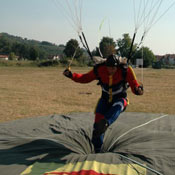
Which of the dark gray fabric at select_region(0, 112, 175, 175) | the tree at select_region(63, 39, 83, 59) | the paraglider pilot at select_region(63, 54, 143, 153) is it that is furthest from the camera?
the tree at select_region(63, 39, 83, 59)

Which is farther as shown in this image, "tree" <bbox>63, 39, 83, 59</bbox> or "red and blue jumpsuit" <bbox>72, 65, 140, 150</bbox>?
"tree" <bbox>63, 39, 83, 59</bbox>

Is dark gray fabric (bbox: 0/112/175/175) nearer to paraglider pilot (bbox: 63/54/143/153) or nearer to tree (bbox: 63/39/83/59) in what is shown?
paraglider pilot (bbox: 63/54/143/153)

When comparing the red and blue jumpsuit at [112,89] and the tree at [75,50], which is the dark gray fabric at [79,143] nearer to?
the red and blue jumpsuit at [112,89]

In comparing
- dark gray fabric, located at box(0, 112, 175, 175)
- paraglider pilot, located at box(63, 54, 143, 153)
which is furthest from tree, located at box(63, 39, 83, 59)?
dark gray fabric, located at box(0, 112, 175, 175)

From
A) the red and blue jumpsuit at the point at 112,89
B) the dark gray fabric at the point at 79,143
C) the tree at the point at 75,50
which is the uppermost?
the tree at the point at 75,50

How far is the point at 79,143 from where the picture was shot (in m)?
3.37

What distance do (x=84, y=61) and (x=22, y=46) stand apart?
162ft


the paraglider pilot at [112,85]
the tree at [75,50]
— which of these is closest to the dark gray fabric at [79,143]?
the paraglider pilot at [112,85]

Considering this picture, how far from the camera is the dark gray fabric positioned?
2766 mm

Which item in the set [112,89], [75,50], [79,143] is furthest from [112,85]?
[79,143]

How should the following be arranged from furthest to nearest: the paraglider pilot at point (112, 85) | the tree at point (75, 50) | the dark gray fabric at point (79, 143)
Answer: the tree at point (75, 50)
the paraglider pilot at point (112, 85)
the dark gray fabric at point (79, 143)

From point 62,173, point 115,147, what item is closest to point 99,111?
point 115,147

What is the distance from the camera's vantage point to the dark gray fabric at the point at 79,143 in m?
2.77

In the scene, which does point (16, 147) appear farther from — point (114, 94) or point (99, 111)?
point (114, 94)
